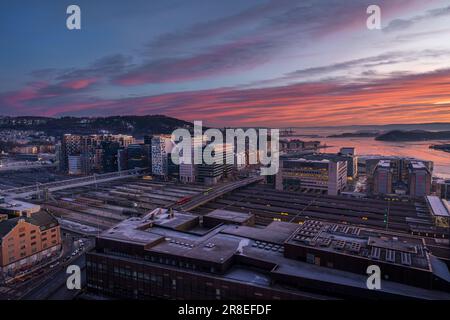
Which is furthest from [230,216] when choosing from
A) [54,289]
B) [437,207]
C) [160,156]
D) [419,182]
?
[160,156]

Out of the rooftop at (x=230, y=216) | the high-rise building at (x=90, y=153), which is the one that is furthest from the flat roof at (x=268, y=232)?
the high-rise building at (x=90, y=153)

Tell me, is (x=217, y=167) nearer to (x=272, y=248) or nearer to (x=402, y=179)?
(x=402, y=179)

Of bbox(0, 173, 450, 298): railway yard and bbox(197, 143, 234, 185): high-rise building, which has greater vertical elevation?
bbox(197, 143, 234, 185): high-rise building

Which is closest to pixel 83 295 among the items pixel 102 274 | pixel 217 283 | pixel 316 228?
pixel 102 274

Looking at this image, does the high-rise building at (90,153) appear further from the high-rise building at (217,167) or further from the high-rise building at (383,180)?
the high-rise building at (383,180)

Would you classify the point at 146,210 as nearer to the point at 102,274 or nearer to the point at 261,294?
the point at 102,274

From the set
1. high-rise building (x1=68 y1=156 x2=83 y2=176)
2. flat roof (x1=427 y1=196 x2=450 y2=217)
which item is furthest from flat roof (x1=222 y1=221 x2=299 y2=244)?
high-rise building (x1=68 y1=156 x2=83 y2=176)

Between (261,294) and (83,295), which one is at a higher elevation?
(261,294)

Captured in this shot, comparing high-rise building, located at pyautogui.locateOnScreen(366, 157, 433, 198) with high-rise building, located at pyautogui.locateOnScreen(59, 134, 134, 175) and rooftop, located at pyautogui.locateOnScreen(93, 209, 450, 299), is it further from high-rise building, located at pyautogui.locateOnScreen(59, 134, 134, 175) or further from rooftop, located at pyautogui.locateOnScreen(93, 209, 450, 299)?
high-rise building, located at pyautogui.locateOnScreen(59, 134, 134, 175)
